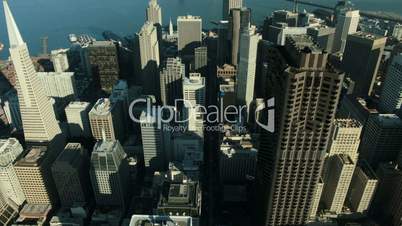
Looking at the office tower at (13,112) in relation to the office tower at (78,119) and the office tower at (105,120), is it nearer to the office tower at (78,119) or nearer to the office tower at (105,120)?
the office tower at (78,119)

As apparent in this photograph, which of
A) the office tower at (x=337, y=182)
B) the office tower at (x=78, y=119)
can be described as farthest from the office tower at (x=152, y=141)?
the office tower at (x=337, y=182)

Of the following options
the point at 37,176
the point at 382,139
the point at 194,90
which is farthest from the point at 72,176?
the point at 382,139

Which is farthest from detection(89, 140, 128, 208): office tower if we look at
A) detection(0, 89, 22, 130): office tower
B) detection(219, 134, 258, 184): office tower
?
detection(0, 89, 22, 130): office tower

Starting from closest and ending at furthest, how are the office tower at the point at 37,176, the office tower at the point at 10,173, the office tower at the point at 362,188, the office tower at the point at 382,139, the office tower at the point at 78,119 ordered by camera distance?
the office tower at the point at 362,188 → the office tower at the point at 37,176 → the office tower at the point at 10,173 → the office tower at the point at 382,139 → the office tower at the point at 78,119

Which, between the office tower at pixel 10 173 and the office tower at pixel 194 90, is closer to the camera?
the office tower at pixel 10 173

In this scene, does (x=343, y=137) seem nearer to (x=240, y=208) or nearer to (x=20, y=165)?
(x=240, y=208)

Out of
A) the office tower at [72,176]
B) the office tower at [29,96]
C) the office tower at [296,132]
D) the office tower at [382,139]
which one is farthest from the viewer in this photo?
the office tower at [382,139]

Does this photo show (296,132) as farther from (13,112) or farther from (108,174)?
(13,112)
